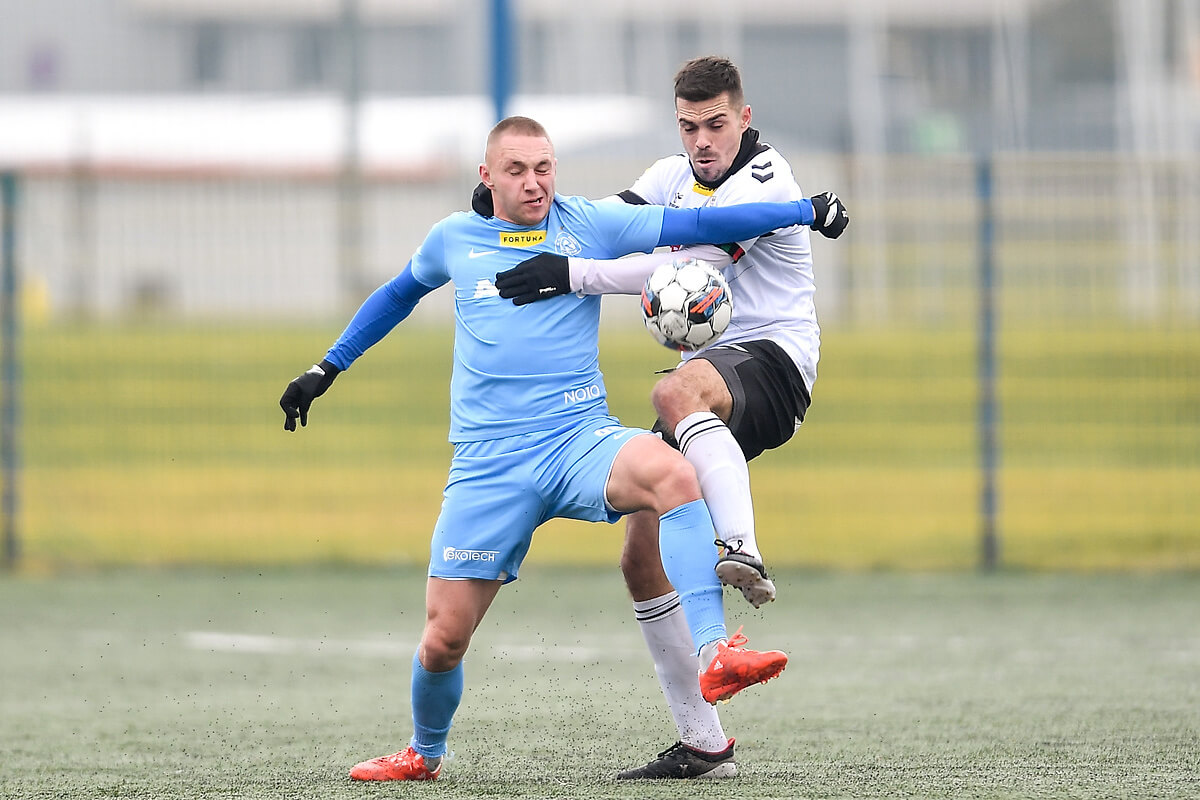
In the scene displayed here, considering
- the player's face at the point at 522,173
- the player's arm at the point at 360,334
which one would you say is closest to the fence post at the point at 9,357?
the player's arm at the point at 360,334

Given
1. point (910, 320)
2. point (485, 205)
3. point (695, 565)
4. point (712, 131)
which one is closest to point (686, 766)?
point (695, 565)

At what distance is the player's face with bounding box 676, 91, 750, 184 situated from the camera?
5.78 metres

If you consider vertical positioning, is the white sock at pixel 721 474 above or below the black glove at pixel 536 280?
below

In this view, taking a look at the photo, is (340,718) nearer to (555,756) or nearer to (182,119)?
(555,756)

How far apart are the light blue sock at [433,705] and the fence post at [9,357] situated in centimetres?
745

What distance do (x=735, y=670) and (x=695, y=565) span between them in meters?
0.42

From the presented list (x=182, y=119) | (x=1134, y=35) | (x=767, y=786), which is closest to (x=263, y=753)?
(x=767, y=786)

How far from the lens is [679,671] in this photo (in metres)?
5.89

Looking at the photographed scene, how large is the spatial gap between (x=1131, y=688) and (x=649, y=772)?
279 centimetres

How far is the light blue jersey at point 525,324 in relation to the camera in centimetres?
562

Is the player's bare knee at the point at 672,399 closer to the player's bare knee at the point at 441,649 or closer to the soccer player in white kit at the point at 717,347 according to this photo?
the soccer player in white kit at the point at 717,347

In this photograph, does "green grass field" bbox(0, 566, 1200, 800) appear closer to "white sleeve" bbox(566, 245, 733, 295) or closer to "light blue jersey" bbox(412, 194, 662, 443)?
"light blue jersey" bbox(412, 194, 662, 443)

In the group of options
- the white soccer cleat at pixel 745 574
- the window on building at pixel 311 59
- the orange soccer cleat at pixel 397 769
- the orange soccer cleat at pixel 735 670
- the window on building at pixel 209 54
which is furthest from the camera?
the window on building at pixel 311 59

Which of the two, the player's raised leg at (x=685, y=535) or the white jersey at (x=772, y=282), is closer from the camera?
the player's raised leg at (x=685, y=535)
